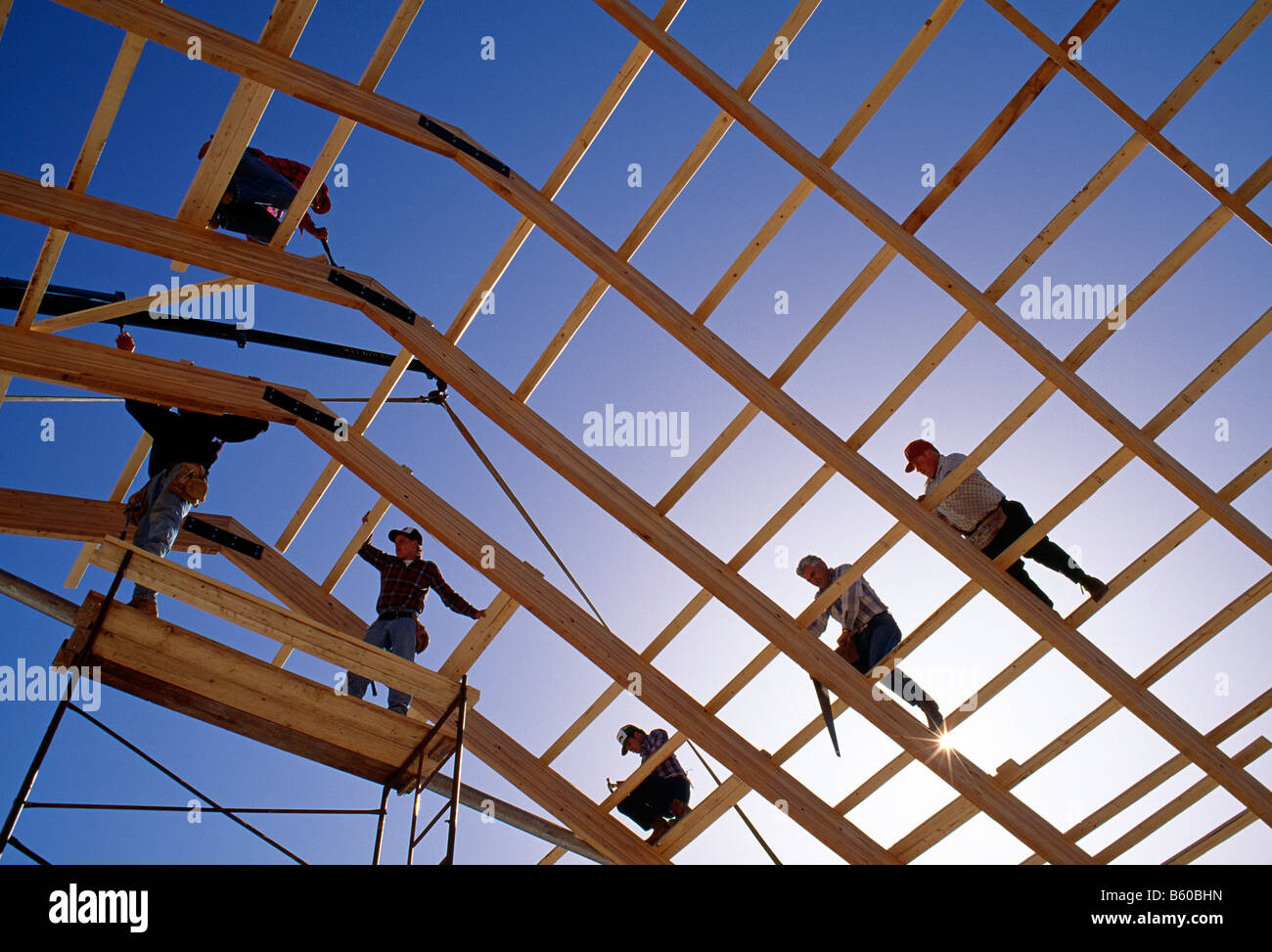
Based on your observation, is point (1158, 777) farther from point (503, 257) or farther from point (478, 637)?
point (503, 257)

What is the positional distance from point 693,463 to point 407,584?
75.9 inches

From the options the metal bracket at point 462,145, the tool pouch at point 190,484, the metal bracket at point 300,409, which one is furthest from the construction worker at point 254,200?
the tool pouch at point 190,484

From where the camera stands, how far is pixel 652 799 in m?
6.72

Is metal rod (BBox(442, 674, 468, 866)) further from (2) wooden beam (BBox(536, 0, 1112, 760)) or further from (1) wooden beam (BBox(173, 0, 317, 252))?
(1) wooden beam (BBox(173, 0, 317, 252))

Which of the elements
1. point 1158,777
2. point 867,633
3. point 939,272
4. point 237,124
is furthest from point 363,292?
point 1158,777

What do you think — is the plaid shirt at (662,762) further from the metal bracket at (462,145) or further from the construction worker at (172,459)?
the metal bracket at (462,145)

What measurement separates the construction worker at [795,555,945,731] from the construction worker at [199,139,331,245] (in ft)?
11.4

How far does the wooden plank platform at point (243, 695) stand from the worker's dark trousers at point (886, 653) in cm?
232

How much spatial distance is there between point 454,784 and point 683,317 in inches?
98.7

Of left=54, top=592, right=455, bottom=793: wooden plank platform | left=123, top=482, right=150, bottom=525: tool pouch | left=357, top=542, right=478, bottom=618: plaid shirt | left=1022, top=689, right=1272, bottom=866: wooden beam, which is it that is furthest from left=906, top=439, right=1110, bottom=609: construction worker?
left=123, top=482, right=150, bottom=525: tool pouch

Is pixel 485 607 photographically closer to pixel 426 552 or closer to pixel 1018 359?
pixel 426 552

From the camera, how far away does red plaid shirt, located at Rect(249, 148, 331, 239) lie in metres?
5.60

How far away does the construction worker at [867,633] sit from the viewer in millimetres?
5789
